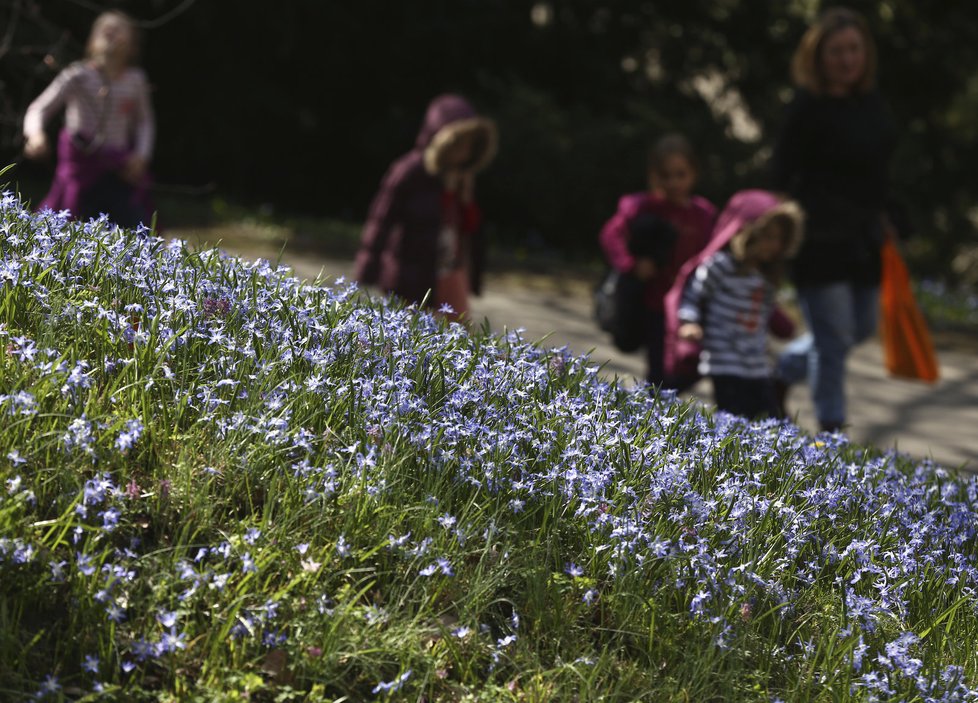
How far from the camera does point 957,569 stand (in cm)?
348

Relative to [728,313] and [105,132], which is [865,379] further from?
[105,132]

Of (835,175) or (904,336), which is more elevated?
(835,175)

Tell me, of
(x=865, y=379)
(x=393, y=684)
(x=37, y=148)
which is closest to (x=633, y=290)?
(x=37, y=148)

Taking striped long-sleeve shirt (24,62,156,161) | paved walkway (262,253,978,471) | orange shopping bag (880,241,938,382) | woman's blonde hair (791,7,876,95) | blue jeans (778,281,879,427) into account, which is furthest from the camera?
paved walkway (262,253,978,471)

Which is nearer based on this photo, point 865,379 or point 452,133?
point 452,133

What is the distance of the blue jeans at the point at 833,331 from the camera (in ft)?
21.8

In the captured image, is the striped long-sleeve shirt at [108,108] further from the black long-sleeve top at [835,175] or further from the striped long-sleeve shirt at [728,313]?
the black long-sleeve top at [835,175]

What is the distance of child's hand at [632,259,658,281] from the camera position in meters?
6.84

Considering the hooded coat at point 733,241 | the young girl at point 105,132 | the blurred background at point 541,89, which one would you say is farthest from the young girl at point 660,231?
the blurred background at point 541,89

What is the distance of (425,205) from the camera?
7055 mm

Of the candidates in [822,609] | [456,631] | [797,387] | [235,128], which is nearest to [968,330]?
[797,387]

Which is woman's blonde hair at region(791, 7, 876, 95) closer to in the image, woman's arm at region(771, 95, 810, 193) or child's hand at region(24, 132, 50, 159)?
woman's arm at region(771, 95, 810, 193)

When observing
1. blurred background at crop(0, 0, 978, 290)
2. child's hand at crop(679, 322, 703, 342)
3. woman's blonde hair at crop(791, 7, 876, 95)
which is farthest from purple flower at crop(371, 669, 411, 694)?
blurred background at crop(0, 0, 978, 290)

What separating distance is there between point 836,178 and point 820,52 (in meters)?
0.64
